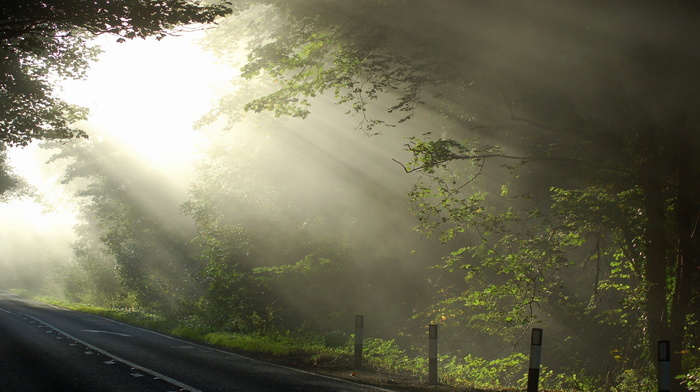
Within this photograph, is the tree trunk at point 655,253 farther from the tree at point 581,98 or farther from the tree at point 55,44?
the tree at point 55,44

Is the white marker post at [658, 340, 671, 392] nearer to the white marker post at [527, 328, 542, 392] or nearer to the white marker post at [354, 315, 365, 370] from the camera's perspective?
the white marker post at [527, 328, 542, 392]

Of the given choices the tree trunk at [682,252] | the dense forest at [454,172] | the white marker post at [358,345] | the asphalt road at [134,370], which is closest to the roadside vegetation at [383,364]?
the white marker post at [358,345]

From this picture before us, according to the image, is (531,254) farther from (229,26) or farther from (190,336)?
(229,26)

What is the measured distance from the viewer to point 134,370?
28.4ft

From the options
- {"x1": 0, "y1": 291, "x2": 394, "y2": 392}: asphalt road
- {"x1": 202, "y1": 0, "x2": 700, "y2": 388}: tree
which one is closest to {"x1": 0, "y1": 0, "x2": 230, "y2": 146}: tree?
{"x1": 202, "y1": 0, "x2": 700, "y2": 388}: tree

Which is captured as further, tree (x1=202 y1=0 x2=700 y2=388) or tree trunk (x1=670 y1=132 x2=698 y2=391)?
tree trunk (x1=670 y1=132 x2=698 y2=391)

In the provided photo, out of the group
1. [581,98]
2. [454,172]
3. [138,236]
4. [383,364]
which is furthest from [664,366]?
[138,236]

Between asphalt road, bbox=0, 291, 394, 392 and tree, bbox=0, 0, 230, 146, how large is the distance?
20.9ft

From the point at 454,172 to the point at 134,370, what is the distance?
1068 centimetres

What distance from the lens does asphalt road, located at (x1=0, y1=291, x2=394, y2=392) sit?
7281 mm

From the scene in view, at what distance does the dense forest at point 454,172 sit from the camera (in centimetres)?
901

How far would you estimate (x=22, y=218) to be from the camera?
347ft

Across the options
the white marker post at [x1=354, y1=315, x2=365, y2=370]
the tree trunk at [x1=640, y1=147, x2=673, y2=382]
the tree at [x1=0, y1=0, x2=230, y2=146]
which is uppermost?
the tree at [x1=0, y1=0, x2=230, y2=146]

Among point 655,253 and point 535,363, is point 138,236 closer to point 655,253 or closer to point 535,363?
point 655,253
